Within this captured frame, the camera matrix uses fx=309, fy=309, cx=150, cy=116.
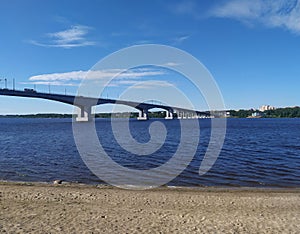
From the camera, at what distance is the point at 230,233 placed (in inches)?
323

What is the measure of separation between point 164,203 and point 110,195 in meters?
2.66

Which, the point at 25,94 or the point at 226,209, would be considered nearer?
the point at 226,209

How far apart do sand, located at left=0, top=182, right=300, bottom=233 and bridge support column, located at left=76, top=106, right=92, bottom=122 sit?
92.6 metres

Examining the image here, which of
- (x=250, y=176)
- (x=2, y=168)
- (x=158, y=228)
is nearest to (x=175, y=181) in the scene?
(x=250, y=176)

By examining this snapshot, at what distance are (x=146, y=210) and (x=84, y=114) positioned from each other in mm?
100207

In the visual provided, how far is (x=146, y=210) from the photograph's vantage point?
10695 millimetres

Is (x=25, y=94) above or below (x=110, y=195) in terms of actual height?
above

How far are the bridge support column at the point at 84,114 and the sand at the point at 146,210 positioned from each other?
3646 inches

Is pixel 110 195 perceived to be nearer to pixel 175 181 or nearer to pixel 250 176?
pixel 175 181

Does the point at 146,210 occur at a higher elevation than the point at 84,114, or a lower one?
lower

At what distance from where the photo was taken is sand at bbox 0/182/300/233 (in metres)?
8.64

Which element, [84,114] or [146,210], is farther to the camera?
[84,114]

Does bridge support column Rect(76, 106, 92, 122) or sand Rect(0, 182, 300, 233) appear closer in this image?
sand Rect(0, 182, 300, 233)

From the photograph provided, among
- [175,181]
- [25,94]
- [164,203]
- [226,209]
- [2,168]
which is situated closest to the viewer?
[226,209]
